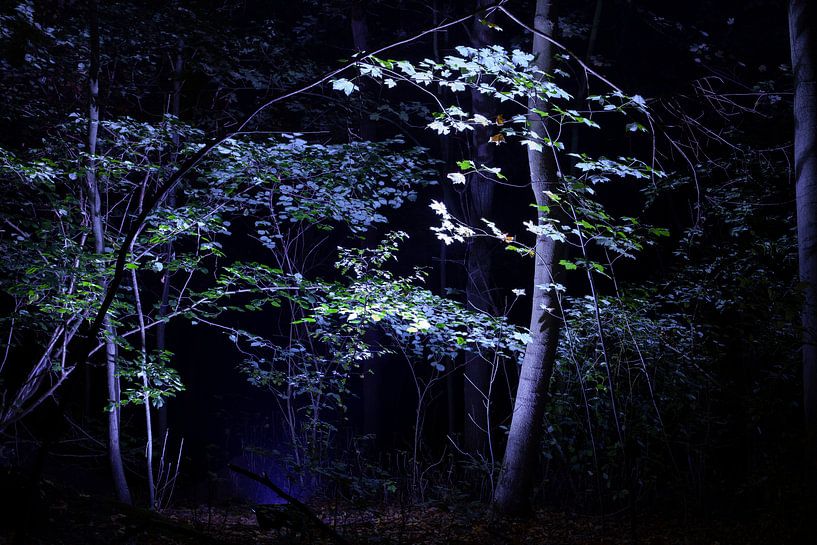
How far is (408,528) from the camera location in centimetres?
517

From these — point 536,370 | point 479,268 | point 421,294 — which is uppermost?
point 479,268

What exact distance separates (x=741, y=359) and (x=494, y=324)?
4.17m

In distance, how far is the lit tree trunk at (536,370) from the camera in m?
5.66

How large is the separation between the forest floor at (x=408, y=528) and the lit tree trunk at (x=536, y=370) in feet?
1.11

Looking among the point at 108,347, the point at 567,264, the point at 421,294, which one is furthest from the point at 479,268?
the point at 108,347

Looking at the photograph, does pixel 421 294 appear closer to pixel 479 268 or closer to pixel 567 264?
pixel 567 264

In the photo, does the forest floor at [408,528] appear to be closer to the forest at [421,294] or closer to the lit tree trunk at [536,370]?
the forest at [421,294]

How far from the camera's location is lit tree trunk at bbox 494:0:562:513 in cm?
566

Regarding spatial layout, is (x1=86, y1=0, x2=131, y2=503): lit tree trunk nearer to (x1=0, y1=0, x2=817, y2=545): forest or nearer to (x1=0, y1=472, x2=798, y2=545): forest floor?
(x1=0, y1=0, x2=817, y2=545): forest

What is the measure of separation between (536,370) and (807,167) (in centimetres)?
298

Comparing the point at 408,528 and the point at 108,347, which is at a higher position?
the point at 108,347

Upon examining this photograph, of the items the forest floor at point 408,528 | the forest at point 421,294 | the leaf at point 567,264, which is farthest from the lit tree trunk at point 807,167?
the leaf at point 567,264

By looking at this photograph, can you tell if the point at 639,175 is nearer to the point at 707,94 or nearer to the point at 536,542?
the point at 707,94

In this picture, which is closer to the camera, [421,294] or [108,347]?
[108,347]
